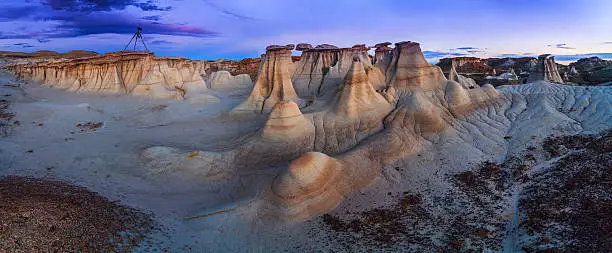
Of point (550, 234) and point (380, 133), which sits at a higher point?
point (380, 133)

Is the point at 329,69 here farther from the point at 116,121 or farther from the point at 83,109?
the point at 83,109

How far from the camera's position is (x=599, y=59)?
72.7 m

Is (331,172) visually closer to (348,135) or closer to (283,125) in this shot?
(348,135)

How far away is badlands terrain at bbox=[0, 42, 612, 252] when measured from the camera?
9781 mm

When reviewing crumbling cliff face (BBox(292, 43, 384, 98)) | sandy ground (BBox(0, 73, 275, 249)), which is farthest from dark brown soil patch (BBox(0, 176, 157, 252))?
crumbling cliff face (BBox(292, 43, 384, 98))

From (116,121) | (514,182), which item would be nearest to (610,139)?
(514,182)

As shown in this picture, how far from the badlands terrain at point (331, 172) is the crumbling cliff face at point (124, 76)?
321 inches

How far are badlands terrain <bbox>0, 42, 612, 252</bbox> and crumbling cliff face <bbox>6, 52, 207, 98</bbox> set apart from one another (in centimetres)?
815

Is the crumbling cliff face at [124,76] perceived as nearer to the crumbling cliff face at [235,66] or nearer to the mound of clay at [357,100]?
the crumbling cliff face at [235,66]

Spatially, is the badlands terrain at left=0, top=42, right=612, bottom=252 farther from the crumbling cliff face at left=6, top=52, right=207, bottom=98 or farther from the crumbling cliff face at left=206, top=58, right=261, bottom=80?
the crumbling cliff face at left=206, top=58, right=261, bottom=80

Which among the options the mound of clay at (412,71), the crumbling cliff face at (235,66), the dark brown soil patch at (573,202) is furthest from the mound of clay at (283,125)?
the crumbling cliff face at (235,66)

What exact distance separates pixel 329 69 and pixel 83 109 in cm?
2107

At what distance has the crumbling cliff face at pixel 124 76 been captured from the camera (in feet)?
112

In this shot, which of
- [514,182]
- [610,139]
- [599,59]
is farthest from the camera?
[599,59]
